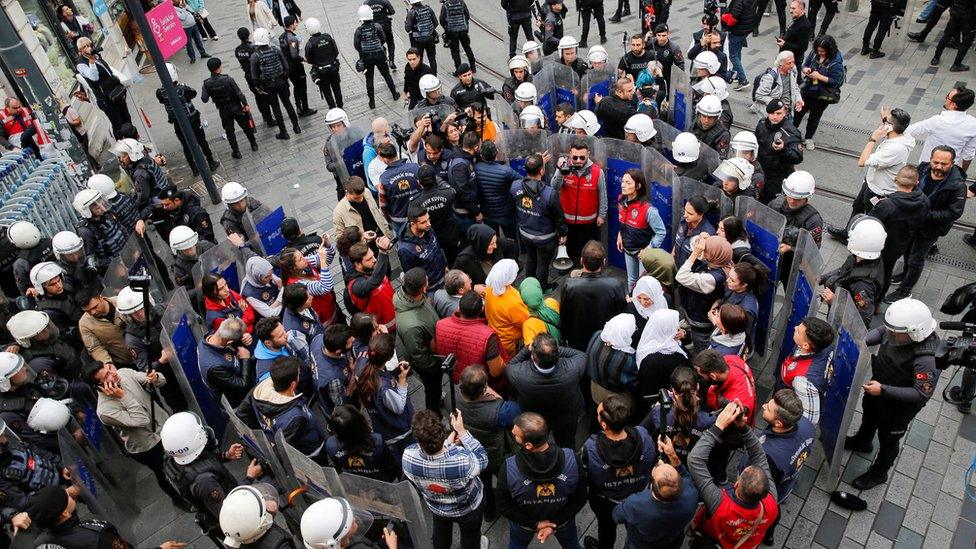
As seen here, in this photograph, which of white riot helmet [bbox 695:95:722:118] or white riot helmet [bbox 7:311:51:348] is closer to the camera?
white riot helmet [bbox 7:311:51:348]

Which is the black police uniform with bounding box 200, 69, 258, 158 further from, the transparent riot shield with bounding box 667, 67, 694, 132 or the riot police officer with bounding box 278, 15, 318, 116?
the transparent riot shield with bounding box 667, 67, 694, 132

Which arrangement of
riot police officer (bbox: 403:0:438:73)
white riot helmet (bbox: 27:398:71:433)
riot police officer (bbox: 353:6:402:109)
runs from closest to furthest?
1. white riot helmet (bbox: 27:398:71:433)
2. riot police officer (bbox: 353:6:402:109)
3. riot police officer (bbox: 403:0:438:73)

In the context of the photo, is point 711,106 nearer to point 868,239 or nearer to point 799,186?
point 799,186

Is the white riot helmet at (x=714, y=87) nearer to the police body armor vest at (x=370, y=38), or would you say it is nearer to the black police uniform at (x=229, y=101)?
the police body armor vest at (x=370, y=38)

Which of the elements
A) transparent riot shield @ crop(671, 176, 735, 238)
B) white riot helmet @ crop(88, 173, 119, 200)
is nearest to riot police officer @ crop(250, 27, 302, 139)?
white riot helmet @ crop(88, 173, 119, 200)

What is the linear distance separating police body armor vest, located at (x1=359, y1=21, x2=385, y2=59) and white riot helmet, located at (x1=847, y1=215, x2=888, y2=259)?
871 cm

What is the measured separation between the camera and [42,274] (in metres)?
6.36

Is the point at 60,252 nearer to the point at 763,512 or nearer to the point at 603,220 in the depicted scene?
the point at 603,220

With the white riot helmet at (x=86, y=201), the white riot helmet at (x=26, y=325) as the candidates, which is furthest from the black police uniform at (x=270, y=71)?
the white riot helmet at (x=26, y=325)

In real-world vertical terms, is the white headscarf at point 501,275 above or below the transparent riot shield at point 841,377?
above

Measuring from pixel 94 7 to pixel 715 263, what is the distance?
49.4 feet

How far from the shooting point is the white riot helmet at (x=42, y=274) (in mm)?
6367

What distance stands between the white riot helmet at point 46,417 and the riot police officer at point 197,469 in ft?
4.38

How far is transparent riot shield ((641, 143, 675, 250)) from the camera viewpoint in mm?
6730
